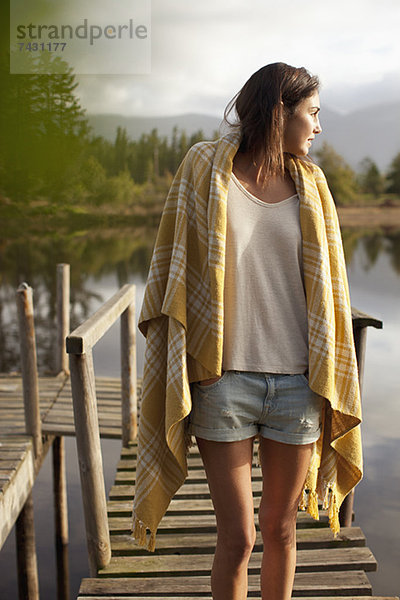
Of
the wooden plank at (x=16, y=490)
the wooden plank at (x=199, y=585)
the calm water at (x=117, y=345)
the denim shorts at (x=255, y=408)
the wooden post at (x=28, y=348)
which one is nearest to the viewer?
the denim shorts at (x=255, y=408)

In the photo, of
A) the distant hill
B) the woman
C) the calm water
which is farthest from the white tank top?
the distant hill

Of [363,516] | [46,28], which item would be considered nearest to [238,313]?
[363,516]

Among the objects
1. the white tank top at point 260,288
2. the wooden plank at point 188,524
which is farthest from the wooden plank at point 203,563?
the white tank top at point 260,288

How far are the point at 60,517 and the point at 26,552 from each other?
1.11 meters

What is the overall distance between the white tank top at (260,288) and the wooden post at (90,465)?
874 millimetres

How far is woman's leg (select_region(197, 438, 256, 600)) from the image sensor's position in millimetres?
1411

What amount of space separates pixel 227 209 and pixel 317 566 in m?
1.37

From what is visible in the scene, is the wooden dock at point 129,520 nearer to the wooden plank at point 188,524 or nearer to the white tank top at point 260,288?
the wooden plank at point 188,524

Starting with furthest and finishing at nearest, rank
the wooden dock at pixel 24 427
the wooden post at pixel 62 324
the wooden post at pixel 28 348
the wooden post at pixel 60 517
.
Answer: the wooden post at pixel 62 324 → the wooden post at pixel 60 517 → the wooden post at pixel 28 348 → the wooden dock at pixel 24 427

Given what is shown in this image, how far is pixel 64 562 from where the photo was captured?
521 centimetres

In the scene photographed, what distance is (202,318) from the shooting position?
143cm

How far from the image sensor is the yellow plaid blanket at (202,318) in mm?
1396

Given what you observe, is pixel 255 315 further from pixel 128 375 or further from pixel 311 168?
pixel 128 375

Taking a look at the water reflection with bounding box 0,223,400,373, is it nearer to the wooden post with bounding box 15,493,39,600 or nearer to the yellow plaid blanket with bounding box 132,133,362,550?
the wooden post with bounding box 15,493,39,600
